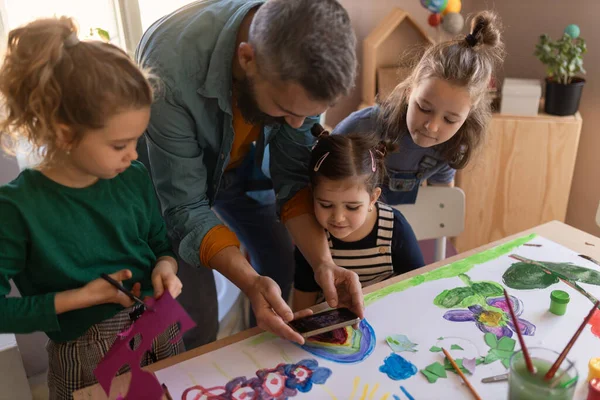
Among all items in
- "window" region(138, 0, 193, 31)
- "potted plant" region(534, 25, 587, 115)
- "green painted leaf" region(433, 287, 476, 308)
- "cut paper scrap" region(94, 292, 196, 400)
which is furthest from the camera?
"potted plant" region(534, 25, 587, 115)

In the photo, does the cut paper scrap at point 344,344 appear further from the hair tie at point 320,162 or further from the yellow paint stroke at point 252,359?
the hair tie at point 320,162

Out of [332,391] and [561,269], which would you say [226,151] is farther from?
[561,269]

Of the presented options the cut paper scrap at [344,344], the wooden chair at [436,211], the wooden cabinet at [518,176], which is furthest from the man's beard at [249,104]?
the wooden cabinet at [518,176]

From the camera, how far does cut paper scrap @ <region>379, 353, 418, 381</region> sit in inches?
34.1

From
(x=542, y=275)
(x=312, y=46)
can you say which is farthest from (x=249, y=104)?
(x=542, y=275)

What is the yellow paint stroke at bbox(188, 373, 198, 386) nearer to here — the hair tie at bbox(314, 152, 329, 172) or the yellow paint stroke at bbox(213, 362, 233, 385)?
the yellow paint stroke at bbox(213, 362, 233, 385)

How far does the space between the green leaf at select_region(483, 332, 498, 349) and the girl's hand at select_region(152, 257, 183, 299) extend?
0.53 meters

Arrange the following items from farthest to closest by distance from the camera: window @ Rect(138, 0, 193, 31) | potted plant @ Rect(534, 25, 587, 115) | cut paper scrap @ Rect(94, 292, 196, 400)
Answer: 1. potted plant @ Rect(534, 25, 587, 115)
2. window @ Rect(138, 0, 193, 31)
3. cut paper scrap @ Rect(94, 292, 196, 400)

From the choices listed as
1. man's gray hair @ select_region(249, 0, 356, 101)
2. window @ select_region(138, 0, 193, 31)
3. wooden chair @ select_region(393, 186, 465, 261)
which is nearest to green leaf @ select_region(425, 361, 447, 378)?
man's gray hair @ select_region(249, 0, 356, 101)

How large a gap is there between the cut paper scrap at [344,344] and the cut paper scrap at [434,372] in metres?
0.10

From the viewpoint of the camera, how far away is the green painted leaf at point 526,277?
1092mm

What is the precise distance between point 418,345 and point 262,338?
27 centimetres

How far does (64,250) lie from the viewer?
89 centimetres

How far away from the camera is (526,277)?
1.12 metres
